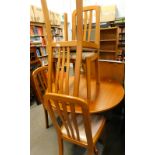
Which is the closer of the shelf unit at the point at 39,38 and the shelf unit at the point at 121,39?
the shelf unit at the point at 39,38

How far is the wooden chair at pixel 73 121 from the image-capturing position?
0.87 metres

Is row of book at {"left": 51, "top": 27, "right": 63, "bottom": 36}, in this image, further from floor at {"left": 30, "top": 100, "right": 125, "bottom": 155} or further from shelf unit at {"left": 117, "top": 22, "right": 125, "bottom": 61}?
floor at {"left": 30, "top": 100, "right": 125, "bottom": 155}

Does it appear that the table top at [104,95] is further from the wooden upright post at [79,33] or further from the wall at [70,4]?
the wall at [70,4]

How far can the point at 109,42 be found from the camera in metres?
4.54

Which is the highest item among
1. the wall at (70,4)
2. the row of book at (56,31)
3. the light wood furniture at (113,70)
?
the wall at (70,4)

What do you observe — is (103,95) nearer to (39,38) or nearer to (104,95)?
(104,95)

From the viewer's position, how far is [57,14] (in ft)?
15.5

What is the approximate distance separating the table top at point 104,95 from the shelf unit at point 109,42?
2.87 meters

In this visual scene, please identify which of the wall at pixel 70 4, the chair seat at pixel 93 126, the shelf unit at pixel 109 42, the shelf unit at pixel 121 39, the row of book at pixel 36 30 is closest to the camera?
the chair seat at pixel 93 126

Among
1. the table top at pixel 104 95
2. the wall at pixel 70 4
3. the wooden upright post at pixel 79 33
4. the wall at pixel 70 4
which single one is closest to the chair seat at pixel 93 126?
the table top at pixel 104 95

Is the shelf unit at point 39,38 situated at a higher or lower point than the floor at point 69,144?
higher
